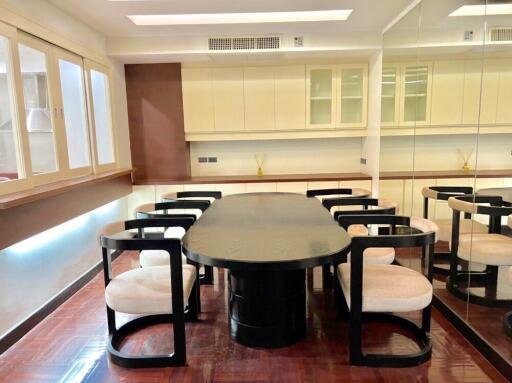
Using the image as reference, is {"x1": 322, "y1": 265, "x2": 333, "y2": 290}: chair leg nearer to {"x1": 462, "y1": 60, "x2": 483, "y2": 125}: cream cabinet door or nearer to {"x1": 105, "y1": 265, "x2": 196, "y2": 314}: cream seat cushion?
{"x1": 105, "y1": 265, "x2": 196, "y2": 314}: cream seat cushion

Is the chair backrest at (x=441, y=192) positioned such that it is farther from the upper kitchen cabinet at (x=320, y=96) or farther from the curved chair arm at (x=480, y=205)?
the upper kitchen cabinet at (x=320, y=96)

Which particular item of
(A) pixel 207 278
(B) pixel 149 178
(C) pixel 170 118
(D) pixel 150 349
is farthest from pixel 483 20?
(B) pixel 149 178

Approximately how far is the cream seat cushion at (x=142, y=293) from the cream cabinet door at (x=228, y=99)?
2.84 m

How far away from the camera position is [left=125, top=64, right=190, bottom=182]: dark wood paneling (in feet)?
15.6

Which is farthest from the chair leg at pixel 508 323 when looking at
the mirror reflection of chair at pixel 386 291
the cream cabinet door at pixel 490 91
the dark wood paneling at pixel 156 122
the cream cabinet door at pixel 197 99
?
the dark wood paneling at pixel 156 122

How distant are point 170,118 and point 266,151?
139cm

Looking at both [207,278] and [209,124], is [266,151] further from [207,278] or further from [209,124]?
[207,278]

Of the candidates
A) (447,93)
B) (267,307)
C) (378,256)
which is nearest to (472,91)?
(447,93)

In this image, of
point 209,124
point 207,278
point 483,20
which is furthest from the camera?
point 209,124

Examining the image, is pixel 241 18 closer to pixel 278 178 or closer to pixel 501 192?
pixel 278 178

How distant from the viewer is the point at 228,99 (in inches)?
186

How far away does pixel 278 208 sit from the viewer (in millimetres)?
3072

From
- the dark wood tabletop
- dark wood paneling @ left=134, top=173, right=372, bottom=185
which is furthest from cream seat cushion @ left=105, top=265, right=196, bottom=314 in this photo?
dark wood paneling @ left=134, top=173, right=372, bottom=185

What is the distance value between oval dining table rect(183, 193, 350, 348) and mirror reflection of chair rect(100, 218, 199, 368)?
0.59ft
